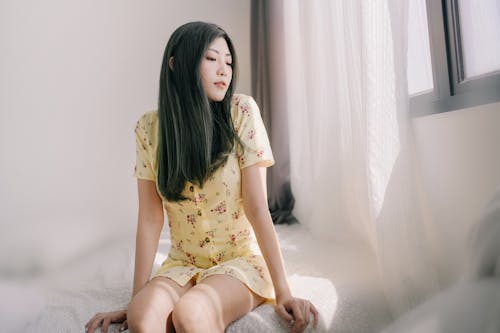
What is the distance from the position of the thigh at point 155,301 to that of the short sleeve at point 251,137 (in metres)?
0.38

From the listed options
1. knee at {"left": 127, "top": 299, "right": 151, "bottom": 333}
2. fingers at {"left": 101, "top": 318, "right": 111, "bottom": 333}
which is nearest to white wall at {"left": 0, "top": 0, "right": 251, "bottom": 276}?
fingers at {"left": 101, "top": 318, "right": 111, "bottom": 333}

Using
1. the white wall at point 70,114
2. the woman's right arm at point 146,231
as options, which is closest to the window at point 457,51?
the woman's right arm at point 146,231

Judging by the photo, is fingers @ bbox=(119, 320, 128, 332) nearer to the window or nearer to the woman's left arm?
the woman's left arm

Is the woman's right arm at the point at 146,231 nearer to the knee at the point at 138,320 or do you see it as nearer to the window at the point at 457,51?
the knee at the point at 138,320

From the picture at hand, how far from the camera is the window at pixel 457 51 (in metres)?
0.97

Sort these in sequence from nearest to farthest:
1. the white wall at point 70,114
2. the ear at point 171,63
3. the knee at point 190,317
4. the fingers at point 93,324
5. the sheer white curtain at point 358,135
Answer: the knee at point 190,317, the fingers at point 93,324, the sheer white curtain at point 358,135, the ear at point 171,63, the white wall at point 70,114

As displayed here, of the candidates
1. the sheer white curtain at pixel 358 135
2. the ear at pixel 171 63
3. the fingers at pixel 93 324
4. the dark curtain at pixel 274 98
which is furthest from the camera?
the dark curtain at pixel 274 98

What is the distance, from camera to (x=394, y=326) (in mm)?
685

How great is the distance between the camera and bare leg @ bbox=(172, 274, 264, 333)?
2.68ft

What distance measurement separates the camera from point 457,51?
1138 millimetres

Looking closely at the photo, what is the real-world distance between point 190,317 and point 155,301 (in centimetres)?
12

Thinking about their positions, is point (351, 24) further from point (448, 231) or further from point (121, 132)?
point (121, 132)

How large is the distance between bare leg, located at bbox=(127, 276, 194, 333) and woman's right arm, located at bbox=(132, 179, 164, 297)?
0.07 metres

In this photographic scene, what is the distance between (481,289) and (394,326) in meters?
0.17
